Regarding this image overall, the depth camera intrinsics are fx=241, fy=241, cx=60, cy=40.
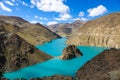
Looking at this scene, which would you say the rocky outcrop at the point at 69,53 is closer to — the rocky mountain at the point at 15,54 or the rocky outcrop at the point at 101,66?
the rocky mountain at the point at 15,54

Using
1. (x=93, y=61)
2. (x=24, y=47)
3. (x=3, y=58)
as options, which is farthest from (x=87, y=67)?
(x=24, y=47)

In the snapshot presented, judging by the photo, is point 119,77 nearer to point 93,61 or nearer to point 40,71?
point 93,61

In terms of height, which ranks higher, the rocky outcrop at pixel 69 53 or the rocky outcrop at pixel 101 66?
the rocky outcrop at pixel 69 53

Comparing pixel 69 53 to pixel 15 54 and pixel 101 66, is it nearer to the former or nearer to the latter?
pixel 15 54

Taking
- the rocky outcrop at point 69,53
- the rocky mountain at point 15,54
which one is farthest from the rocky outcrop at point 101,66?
the rocky outcrop at point 69,53

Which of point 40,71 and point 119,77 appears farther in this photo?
point 40,71

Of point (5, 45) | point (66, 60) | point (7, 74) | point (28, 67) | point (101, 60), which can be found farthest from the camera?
point (66, 60)

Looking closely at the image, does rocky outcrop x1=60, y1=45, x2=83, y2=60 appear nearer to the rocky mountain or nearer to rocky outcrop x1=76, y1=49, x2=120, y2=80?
the rocky mountain

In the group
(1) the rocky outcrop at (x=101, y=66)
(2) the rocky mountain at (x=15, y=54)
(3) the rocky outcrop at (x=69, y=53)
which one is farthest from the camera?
(3) the rocky outcrop at (x=69, y=53)

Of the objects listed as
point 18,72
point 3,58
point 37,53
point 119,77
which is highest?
point 37,53
